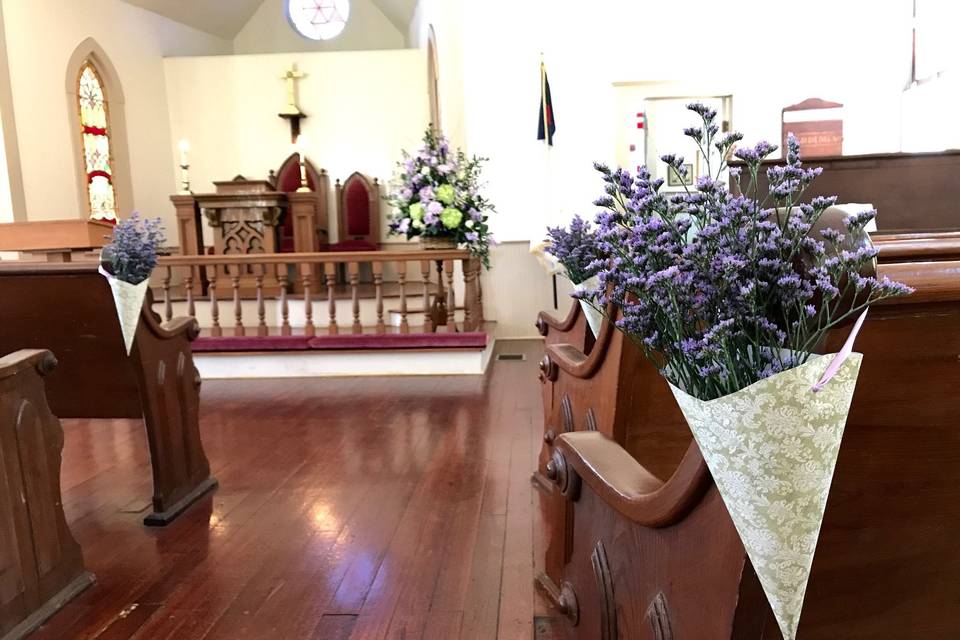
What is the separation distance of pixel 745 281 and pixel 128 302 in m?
2.34

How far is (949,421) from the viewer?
0.74 meters

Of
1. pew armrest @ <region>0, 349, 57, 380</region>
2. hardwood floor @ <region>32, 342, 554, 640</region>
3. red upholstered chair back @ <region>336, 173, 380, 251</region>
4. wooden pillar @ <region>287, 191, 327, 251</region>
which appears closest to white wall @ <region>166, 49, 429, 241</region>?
red upholstered chair back @ <region>336, 173, 380, 251</region>

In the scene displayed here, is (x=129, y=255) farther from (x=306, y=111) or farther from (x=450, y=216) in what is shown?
(x=306, y=111)

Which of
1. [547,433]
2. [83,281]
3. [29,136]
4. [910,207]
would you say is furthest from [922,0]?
[29,136]

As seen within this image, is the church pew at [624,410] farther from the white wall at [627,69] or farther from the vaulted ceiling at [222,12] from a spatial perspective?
the vaulted ceiling at [222,12]

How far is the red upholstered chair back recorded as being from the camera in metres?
9.15

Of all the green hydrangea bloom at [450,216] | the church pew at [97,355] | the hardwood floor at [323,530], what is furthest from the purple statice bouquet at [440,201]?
the church pew at [97,355]

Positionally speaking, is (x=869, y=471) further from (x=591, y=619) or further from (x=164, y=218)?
(x=164, y=218)

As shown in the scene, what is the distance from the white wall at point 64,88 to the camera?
684 centimetres

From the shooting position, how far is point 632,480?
1048 millimetres

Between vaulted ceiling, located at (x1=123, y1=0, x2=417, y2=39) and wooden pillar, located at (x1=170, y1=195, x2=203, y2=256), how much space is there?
3.13 metres

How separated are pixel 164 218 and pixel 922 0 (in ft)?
26.9

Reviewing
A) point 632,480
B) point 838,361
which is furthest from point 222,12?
point 838,361

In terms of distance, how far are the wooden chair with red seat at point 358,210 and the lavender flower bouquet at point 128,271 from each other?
6.56 meters
